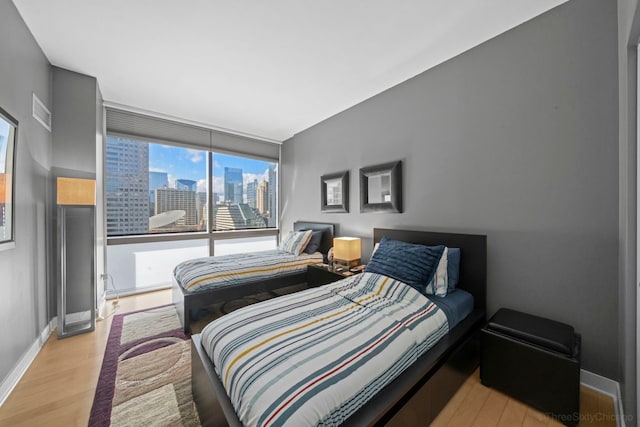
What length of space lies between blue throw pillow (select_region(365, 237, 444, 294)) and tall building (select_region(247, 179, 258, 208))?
10.7 feet

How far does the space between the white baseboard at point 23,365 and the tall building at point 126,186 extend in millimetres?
1482

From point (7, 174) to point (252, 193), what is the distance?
332cm

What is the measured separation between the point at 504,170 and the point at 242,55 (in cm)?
260

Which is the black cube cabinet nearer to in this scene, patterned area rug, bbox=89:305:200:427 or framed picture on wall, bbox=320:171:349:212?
patterned area rug, bbox=89:305:200:427

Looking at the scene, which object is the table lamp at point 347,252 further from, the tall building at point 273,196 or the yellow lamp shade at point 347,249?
the tall building at point 273,196

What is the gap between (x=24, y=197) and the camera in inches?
78.7

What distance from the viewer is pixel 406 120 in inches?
109

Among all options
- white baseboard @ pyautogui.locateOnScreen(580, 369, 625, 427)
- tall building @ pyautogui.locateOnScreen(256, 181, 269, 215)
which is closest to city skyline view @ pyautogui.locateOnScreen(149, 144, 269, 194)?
tall building @ pyautogui.locateOnScreen(256, 181, 269, 215)

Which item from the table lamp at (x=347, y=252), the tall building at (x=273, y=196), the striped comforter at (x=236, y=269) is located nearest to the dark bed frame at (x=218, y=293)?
the striped comforter at (x=236, y=269)

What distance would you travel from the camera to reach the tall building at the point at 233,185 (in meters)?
4.57

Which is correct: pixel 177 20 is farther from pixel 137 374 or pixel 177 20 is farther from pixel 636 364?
pixel 636 364

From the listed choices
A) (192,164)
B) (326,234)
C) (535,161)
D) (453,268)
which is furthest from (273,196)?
(535,161)

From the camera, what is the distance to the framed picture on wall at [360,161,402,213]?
2807mm

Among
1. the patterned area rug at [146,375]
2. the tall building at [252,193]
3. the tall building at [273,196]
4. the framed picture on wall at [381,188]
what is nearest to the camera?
the patterned area rug at [146,375]
